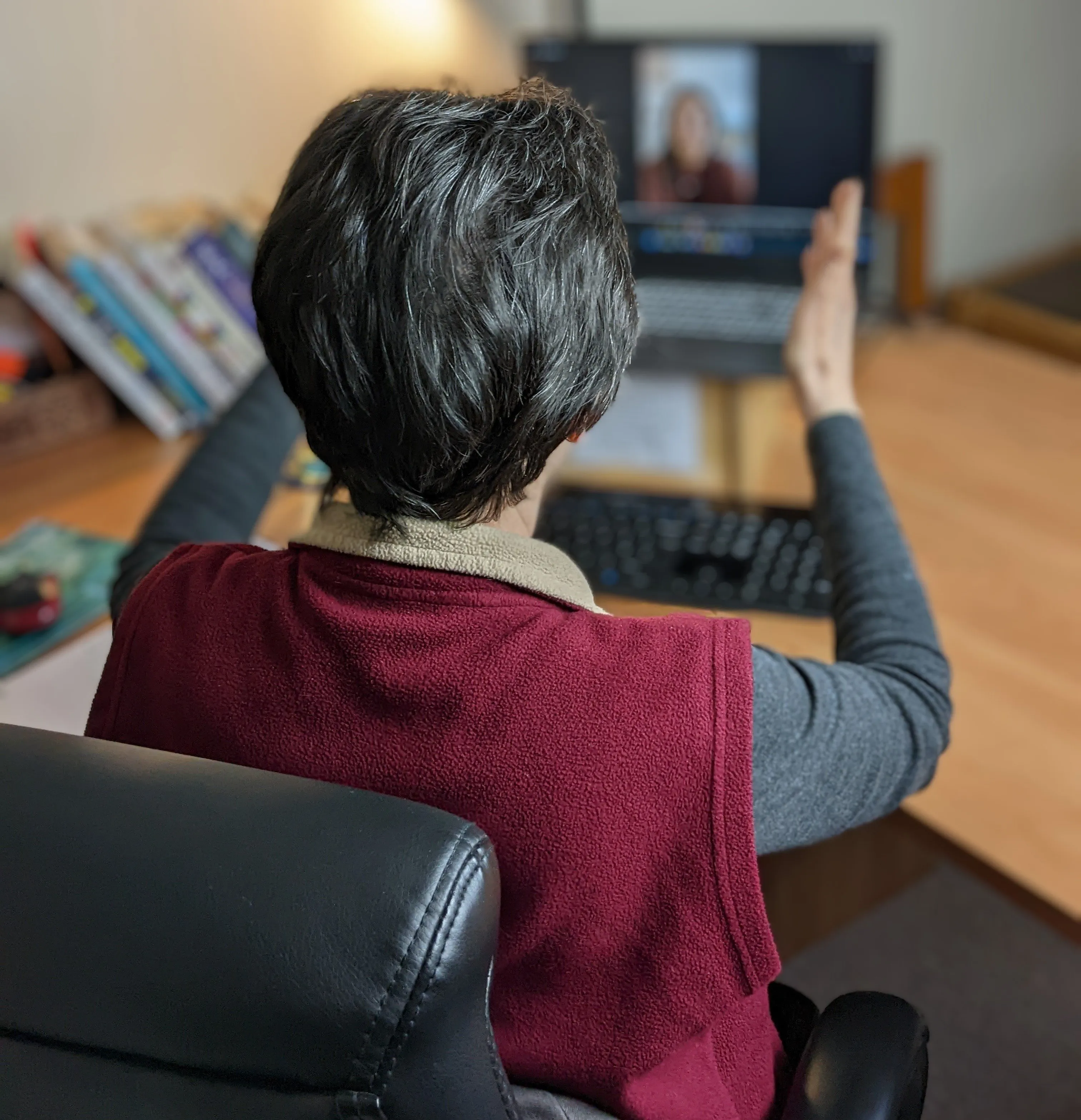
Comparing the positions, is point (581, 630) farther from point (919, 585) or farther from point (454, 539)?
point (919, 585)

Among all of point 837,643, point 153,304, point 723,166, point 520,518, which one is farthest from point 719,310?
point 520,518

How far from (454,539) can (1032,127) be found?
1771mm

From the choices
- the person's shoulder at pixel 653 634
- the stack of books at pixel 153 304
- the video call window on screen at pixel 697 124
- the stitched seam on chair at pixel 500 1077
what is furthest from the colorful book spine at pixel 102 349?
the stitched seam on chair at pixel 500 1077

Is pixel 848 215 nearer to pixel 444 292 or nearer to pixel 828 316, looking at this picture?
pixel 828 316

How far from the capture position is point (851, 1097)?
2.15 ft

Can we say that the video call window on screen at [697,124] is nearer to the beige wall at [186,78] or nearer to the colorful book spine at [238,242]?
the beige wall at [186,78]

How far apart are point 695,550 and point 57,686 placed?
1.89ft

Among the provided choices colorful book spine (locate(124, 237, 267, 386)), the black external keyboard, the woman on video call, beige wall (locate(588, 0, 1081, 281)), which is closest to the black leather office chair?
the black external keyboard

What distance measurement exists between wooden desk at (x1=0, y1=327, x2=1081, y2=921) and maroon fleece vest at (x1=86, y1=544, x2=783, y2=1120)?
0.12 metres

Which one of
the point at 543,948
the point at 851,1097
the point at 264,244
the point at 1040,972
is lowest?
the point at 1040,972

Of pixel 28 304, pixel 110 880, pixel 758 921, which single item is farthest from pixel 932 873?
pixel 110 880

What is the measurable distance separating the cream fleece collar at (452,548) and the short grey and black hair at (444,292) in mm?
11

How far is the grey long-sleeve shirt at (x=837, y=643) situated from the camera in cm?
62

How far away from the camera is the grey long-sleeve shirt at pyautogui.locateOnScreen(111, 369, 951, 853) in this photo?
2.03 ft
